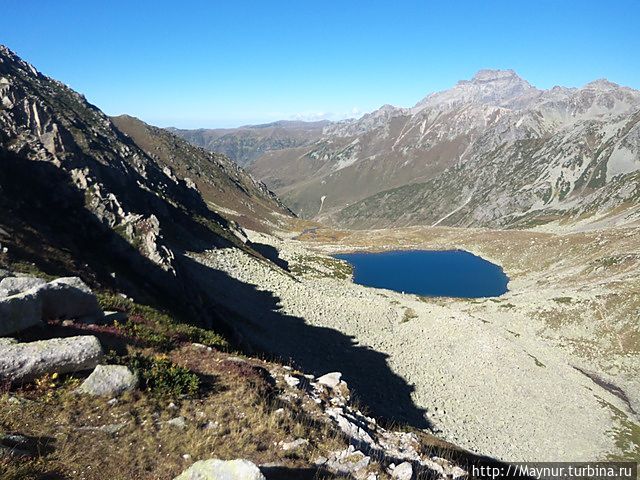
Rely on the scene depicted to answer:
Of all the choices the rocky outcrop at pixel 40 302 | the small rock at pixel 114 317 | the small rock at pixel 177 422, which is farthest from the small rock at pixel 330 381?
the rocky outcrop at pixel 40 302

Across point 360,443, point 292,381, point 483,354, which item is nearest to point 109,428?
point 292,381

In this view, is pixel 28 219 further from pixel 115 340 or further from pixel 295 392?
pixel 295 392

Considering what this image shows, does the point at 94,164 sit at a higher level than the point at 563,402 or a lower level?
higher

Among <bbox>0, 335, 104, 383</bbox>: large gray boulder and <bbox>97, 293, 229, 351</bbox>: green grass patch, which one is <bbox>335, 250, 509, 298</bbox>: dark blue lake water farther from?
<bbox>0, 335, 104, 383</bbox>: large gray boulder

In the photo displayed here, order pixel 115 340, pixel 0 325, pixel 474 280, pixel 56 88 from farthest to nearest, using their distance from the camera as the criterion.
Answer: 1. pixel 56 88
2. pixel 474 280
3. pixel 115 340
4. pixel 0 325

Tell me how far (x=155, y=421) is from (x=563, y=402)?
160ft

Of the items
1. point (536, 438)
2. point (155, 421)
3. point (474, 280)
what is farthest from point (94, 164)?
point (474, 280)

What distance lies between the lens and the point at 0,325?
1291cm

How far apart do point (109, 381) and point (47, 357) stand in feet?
6.37

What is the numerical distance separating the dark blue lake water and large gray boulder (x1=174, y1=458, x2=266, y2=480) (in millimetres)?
116511

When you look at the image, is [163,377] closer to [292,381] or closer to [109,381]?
[109,381]

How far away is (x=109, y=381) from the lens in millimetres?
12336

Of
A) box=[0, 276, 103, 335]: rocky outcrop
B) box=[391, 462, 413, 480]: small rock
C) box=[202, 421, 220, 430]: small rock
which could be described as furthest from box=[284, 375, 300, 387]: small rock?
box=[0, 276, 103, 335]: rocky outcrop

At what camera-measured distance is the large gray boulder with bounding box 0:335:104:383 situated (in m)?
11.7
